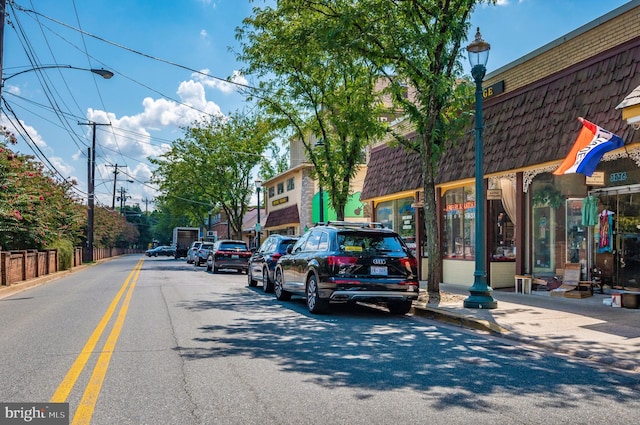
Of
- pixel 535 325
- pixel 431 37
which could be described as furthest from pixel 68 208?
pixel 535 325

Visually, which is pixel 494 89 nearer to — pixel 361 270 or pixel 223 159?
pixel 361 270

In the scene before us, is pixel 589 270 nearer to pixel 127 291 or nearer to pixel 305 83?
pixel 305 83

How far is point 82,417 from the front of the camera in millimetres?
4602

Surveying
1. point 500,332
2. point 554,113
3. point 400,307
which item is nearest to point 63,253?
point 400,307

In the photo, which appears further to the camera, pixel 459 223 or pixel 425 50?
pixel 459 223

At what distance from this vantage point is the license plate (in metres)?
10.6

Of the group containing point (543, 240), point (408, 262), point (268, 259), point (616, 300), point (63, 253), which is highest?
point (543, 240)

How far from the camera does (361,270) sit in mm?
10555

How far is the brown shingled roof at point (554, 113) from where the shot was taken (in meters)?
11.1

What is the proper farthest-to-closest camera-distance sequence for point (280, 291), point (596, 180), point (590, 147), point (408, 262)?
point (280, 291) → point (596, 180) → point (408, 262) → point (590, 147)

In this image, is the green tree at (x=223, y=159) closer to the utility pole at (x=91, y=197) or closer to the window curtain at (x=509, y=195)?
the utility pole at (x=91, y=197)

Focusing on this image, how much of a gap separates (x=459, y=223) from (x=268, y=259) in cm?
588

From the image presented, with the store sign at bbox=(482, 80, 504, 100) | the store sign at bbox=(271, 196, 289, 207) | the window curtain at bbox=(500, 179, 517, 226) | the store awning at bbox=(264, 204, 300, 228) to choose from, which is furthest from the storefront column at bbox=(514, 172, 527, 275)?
the store sign at bbox=(271, 196, 289, 207)

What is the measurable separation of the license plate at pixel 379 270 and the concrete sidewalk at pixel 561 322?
130cm
